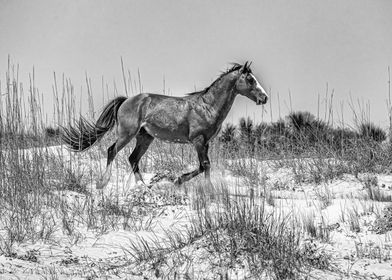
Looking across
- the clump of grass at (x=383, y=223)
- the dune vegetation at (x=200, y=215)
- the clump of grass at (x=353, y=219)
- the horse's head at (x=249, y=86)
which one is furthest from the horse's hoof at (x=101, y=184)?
the clump of grass at (x=383, y=223)

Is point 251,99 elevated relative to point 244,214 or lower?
elevated

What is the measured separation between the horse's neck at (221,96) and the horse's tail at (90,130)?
1.36 m

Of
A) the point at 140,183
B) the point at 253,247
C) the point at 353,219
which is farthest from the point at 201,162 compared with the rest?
the point at 253,247

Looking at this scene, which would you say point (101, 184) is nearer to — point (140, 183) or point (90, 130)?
point (140, 183)

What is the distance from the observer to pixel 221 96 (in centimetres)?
790

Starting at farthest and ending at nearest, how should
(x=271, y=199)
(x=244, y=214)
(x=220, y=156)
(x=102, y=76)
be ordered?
(x=220, y=156) < (x=102, y=76) < (x=271, y=199) < (x=244, y=214)

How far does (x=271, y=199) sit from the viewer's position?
645 cm

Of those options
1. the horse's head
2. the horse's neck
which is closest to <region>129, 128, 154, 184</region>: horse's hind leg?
the horse's neck

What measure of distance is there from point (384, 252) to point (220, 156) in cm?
532

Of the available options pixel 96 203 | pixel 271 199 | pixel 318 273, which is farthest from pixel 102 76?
pixel 318 273

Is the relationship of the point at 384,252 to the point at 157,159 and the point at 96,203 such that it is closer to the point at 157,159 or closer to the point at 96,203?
the point at 96,203

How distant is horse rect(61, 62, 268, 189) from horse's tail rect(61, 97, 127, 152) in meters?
0.01

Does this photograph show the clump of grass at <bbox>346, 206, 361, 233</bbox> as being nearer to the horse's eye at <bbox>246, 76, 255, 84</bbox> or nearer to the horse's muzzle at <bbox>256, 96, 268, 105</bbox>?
the horse's muzzle at <bbox>256, 96, 268, 105</bbox>

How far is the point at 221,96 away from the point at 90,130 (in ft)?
6.50
